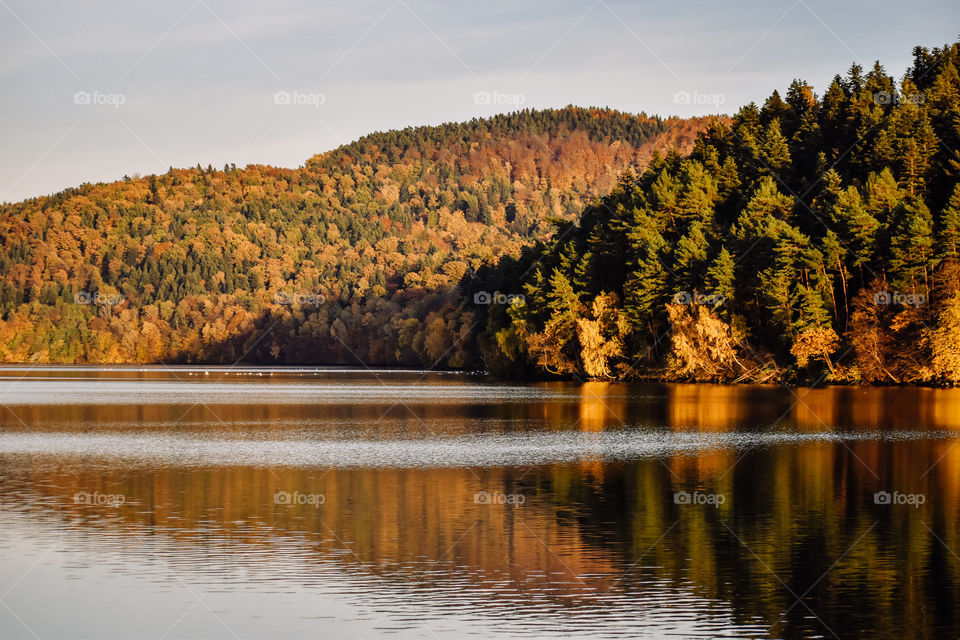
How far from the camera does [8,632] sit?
609 inches

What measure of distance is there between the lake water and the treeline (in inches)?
1472

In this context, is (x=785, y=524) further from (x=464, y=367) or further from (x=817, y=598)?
(x=464, y=367)

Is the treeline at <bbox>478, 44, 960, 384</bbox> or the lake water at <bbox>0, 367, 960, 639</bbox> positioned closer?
the lake water at <bbox>0, 367, 960, 639</bbox>

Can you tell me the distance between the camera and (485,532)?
22703 millimetres

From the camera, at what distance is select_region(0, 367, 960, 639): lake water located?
1600 centimetres

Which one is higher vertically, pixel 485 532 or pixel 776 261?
pixel 776 261

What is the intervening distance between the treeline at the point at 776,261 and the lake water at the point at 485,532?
37.4m

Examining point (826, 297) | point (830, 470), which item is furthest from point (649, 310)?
point (830, 470)

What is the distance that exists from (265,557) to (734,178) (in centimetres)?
10510

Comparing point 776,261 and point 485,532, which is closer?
point 485,532

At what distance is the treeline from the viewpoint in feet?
275

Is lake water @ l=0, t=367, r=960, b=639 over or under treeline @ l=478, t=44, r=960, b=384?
under

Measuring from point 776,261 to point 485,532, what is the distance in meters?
72.4

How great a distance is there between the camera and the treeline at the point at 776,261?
8375 centimetres
